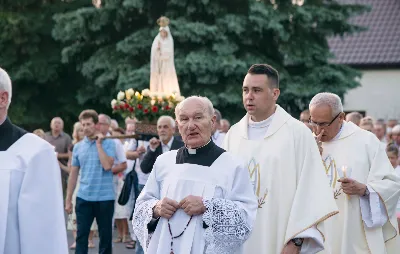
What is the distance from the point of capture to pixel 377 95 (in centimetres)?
3266

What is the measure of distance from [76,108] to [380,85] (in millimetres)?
12253

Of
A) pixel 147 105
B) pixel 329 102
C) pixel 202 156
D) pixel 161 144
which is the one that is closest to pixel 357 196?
pixel 329 102

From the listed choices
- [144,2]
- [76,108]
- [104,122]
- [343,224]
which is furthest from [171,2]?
[343,224]

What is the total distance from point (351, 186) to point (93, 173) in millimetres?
4626

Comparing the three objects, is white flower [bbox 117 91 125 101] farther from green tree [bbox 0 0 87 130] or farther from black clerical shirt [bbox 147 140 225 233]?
green tree [bbox 0 0 87 130]

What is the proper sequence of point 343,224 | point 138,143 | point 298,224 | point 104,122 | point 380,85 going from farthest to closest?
point 380,85 → point 104,122 → point 138,143 → point 343,224 → point 298,224

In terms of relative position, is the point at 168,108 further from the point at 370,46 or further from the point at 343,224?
the point at 370,46

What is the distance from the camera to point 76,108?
86.2ft

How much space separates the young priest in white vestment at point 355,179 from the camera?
7.59 metres

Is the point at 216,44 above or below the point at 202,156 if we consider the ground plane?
above

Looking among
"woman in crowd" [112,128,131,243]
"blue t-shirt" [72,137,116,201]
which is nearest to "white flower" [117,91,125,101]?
"woman in crowd" [112,128,131,243]

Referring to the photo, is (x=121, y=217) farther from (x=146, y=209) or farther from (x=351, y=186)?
(x=146, y=209)

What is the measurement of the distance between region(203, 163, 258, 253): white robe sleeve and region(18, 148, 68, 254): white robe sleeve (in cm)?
95

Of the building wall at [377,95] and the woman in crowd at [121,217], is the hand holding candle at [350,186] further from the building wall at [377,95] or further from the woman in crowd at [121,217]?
the building wall at [377,95]
